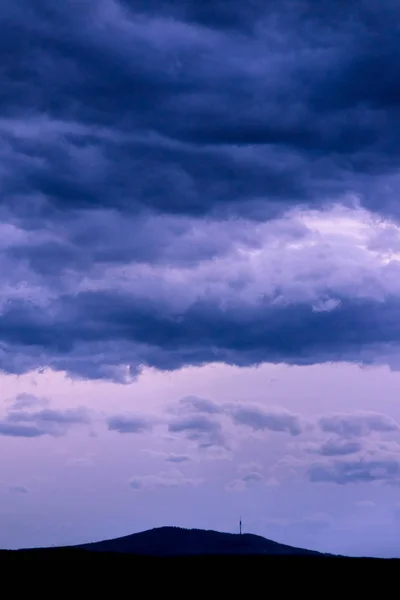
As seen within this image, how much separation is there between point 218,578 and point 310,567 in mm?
17176

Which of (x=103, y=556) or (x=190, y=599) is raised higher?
(x=103, y=556)

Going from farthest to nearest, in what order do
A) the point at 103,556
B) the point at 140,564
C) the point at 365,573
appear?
the point at 103,556 → the point at 140,564 → the point at 365,573

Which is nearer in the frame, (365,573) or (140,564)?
(365,573)

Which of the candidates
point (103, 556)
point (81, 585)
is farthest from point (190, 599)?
point (103, 556)

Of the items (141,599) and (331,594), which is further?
(331,594)

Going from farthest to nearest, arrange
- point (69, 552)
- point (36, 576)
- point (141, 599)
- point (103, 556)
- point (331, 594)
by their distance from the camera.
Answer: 1. point (69, 552)
2. point (103, 556)
3. point (36, 576)
4. point (331, 594)
5. point (141, 599)

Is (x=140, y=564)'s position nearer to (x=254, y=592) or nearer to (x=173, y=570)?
(x=173, y=570)

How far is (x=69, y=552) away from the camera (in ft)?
485

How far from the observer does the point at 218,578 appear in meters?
111

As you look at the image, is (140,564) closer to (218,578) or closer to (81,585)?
(218,578)

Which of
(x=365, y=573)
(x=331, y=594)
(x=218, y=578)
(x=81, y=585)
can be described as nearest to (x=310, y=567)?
(x=365, y=573)

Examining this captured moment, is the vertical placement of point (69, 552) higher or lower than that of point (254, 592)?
higher

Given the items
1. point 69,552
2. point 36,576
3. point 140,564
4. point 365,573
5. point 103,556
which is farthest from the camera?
point 69,552

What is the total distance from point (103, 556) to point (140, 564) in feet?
41.0
